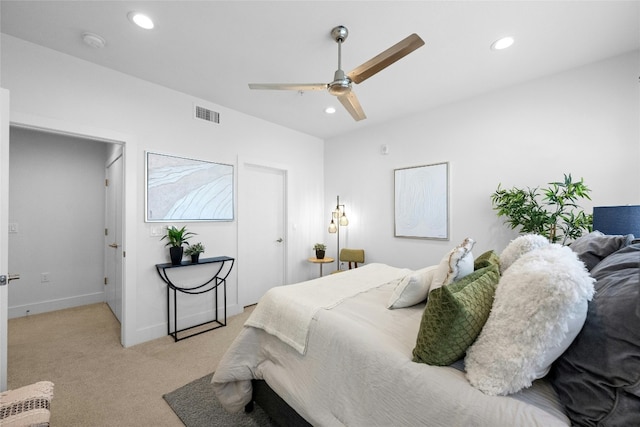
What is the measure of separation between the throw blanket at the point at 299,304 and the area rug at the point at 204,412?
1.99 ft

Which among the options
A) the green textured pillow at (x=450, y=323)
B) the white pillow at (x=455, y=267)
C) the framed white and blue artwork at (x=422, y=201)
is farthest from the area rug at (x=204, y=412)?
the framed white and blue artwork at (x=422, y=201)

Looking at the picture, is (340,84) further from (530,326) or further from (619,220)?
(619,220)

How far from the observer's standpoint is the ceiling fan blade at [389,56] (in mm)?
1496

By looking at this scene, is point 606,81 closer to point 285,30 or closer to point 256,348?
point 285,30

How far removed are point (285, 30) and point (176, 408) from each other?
2.83 m

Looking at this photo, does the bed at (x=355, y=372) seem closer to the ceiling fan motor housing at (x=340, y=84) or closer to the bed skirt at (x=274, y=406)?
the bed skirt at (x=274, y=406)

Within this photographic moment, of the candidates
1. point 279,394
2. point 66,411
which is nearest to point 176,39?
point 279,394

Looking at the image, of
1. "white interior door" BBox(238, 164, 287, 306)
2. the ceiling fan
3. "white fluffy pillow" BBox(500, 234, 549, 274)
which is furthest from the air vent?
"white fluffy pillow" BBox(500, 234, 549, 274)

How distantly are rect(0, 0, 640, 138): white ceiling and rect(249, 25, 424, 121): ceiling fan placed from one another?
0.33 m

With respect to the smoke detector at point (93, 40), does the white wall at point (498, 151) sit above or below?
below

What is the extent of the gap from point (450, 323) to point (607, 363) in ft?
1.34

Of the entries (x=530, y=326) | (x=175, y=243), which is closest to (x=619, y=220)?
(x=530, y=326)

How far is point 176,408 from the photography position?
5.76ft

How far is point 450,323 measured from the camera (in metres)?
0.94
